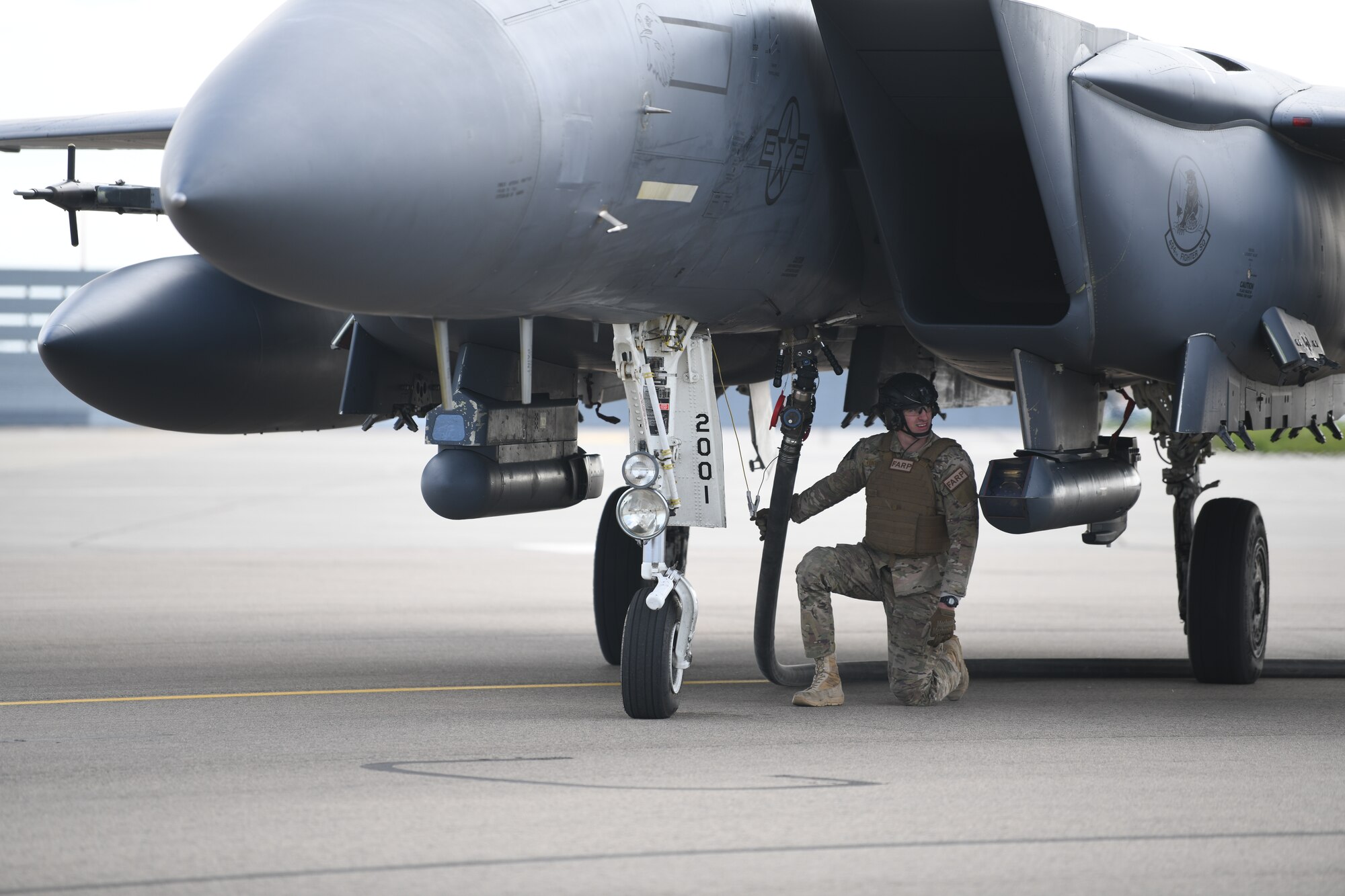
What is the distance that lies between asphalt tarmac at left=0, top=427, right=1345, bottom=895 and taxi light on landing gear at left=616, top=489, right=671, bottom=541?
78 centimetres

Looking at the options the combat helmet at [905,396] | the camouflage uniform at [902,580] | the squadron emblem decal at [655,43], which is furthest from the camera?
the combat helmet at [905,396]

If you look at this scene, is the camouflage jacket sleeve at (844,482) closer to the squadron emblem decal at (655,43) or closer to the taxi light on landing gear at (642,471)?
the taxi light on landing gear at (642,471)

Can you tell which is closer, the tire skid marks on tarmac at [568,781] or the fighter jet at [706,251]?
the fighter jet at [706,251]

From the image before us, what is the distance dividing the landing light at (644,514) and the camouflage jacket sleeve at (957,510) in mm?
1281

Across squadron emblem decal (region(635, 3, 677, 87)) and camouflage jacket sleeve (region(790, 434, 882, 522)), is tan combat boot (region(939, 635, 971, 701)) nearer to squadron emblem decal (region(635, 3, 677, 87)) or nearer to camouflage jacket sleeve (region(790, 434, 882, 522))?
camouflage jacket sleeve (region(790, 434, 882, 522))

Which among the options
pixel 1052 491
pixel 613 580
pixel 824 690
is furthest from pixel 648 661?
pixel 613 580

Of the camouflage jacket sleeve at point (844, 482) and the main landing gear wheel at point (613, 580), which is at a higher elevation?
the camouflage jacket sleeve at point (844, 482)

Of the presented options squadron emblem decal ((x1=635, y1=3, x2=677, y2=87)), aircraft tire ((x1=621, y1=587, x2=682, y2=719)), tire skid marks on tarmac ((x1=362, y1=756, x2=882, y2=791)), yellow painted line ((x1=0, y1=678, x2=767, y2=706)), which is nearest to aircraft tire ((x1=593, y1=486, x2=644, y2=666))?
yellow painted line ((x1=0, y1=678, x2=767, y2=706))

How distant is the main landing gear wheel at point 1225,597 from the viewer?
338 inches

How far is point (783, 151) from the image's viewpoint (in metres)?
7.03

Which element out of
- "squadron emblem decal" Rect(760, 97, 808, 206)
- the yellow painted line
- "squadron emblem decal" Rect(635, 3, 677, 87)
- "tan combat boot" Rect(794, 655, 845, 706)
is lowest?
the yellow painted line

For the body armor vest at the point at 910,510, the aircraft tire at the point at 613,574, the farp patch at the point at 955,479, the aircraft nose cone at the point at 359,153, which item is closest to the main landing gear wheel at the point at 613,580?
the aircraft tire at the point at 613,574

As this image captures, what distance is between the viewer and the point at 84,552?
17.0 m

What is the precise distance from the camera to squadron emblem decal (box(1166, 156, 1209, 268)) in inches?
284
